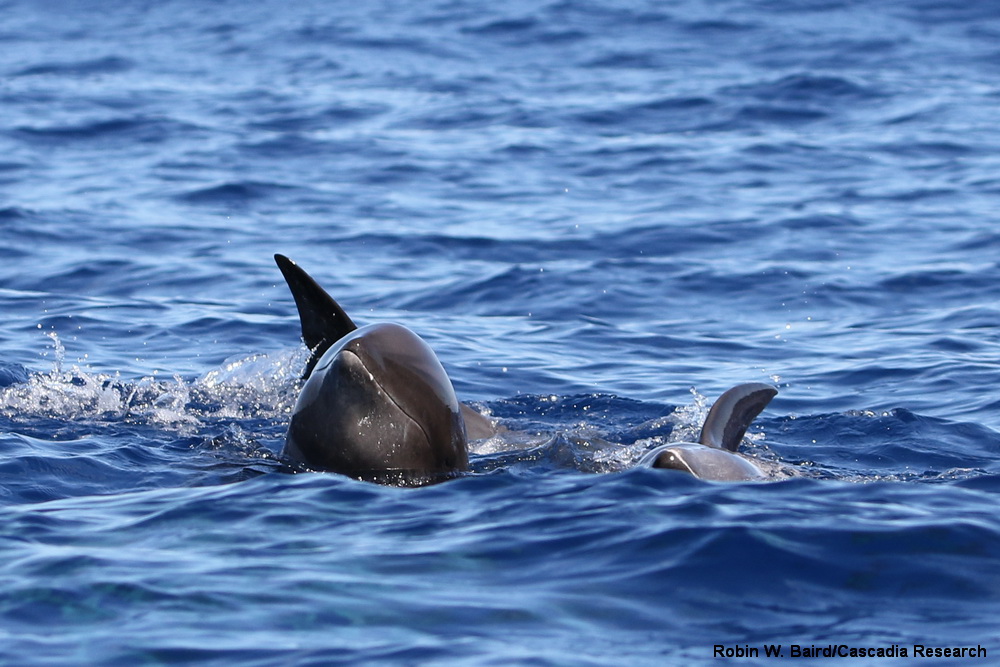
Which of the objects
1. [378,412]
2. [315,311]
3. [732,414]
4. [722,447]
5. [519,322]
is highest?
[315,311]

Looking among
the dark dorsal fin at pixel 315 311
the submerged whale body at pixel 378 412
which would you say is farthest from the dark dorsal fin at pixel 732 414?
the dark dorsal fin at pixel 315 311

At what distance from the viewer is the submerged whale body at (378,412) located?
5949mm

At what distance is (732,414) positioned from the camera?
22.7ft

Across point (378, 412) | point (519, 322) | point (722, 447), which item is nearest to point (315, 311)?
point (378, 412)

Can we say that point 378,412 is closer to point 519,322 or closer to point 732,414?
point 732,414

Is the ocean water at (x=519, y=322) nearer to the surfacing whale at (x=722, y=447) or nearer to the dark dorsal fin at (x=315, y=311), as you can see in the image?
the surfacing whale at (x=722, y=447)

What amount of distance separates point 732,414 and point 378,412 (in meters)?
1.86

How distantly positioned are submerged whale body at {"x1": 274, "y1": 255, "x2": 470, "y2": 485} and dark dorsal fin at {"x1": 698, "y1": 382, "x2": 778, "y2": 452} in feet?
4.18

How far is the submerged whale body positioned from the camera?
5949mm

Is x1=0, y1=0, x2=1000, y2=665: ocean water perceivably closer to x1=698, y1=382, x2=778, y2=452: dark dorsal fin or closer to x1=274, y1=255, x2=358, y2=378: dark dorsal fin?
x1=698, y1=382, x2=778, y2=452: dark dorsal fin

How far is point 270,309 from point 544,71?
15849mm

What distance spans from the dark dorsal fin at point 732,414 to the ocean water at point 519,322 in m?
0.46

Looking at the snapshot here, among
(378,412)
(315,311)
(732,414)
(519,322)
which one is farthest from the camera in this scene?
(519,322)

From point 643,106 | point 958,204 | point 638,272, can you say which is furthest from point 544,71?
point 638,272
